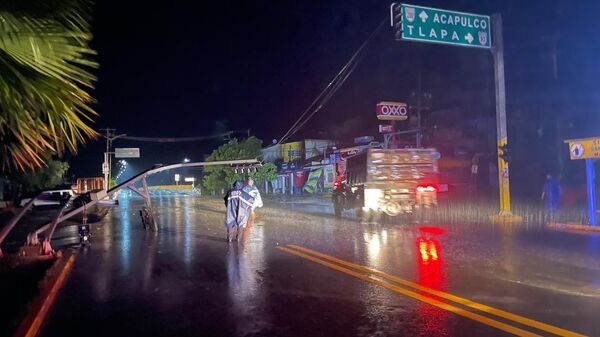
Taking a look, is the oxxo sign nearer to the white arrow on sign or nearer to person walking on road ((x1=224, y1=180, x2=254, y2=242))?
the white arrow on sign

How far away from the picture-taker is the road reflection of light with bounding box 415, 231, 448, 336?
493 cm

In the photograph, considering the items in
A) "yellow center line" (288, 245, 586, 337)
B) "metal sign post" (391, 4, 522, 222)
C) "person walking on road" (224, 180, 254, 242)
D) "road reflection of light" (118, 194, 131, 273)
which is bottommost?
"yellow center line" (288, 245, 586, 337)

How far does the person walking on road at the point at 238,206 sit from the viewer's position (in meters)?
11.4

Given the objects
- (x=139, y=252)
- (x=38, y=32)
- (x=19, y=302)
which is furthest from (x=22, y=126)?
(x=139, y=252)

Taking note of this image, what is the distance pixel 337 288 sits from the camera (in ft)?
22.0

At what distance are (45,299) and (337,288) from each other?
3799mm

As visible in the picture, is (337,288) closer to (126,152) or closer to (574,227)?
(574,227)

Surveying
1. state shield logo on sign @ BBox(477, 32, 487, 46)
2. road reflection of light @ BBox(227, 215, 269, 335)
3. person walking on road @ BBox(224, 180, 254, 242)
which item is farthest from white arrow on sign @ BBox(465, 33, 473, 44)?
road reflection of light @ BBox(227, 215, 269, 335)

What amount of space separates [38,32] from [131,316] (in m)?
3.85

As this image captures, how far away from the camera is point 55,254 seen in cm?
991

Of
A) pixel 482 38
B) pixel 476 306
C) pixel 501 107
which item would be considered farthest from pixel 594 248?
pixel 482 38

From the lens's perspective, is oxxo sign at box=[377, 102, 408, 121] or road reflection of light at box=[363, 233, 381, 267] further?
oxxo sign at box=[377, 102, 408, 121]

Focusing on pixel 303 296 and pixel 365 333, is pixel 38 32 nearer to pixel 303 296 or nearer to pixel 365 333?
pixel 365 333

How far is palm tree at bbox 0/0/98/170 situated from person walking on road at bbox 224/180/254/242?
27.0ft
